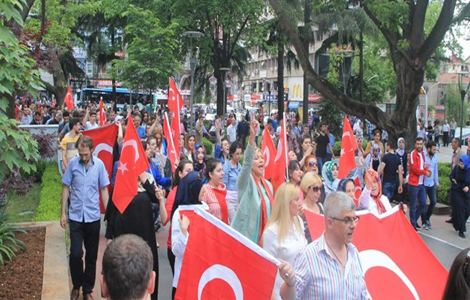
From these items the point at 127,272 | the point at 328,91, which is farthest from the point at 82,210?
the point at 328,91

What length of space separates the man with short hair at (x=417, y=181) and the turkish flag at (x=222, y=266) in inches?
311

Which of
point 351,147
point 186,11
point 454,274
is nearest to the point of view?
point 454,274

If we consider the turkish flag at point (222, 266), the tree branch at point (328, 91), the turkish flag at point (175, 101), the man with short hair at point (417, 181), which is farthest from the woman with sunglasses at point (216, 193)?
the tree branch at point (328, 91)

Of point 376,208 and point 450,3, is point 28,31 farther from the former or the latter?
point 450,3

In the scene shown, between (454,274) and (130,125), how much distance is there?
183 inches

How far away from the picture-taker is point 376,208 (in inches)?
261

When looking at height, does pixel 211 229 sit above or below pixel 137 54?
below

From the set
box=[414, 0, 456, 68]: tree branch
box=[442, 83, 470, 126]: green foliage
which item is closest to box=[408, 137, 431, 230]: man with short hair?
box=[414, 0, 456, 68]: tree branch

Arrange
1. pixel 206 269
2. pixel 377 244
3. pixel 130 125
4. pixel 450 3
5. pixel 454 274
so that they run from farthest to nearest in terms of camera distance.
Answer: pixel 450 3 < pixel 130 125 < pixel 377 244 < pixel 206 269 < pixel 454 274

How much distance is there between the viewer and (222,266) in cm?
399

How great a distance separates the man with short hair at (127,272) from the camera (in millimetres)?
2570

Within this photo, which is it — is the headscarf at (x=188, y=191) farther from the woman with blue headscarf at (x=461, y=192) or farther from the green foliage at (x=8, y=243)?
the woman with blue headscarf at (x=461, y=192)

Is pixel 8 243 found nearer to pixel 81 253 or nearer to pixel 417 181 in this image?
pixel 81 253

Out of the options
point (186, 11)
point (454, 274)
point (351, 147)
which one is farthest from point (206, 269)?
point (186, 11)
